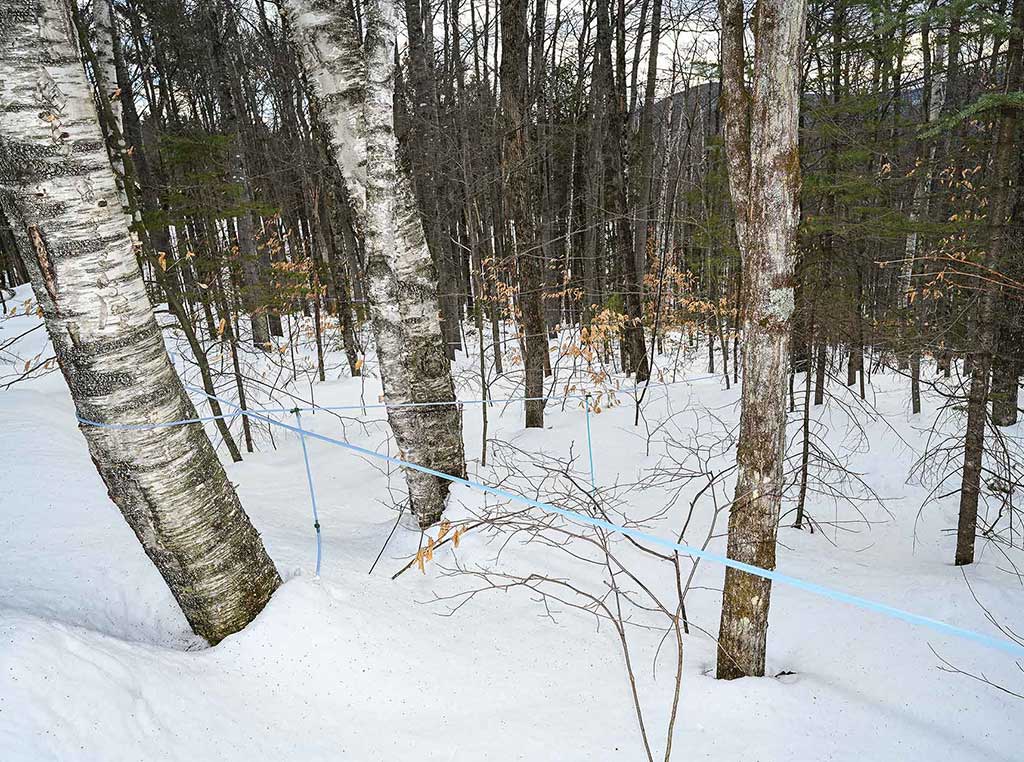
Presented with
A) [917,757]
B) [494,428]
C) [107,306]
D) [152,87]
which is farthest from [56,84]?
[152,87]

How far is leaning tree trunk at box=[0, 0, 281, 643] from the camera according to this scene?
7.25 ft

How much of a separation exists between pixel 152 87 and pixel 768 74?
18.1 meters

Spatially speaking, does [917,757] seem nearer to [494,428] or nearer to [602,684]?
[602,684]

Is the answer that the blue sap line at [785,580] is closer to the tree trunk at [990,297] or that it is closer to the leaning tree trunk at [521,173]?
the tree trunk at [990,297]

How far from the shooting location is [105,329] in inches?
94.5

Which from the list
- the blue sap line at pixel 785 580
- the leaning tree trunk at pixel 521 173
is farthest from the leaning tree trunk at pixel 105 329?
the leaning tree trunk at pixel 521 173

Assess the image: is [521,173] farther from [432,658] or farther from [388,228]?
[432,658]

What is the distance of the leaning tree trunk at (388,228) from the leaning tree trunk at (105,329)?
56.2 inches

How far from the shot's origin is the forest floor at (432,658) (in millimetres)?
2191

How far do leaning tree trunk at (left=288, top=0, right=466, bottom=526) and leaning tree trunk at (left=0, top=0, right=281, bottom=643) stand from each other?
1.43 meters

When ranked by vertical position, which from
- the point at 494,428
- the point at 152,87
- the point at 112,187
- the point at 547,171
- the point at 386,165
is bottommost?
the point at 494,428

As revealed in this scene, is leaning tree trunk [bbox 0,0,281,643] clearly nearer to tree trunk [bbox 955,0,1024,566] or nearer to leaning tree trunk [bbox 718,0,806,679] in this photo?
leaning tree trunk [bbox 718,0,806,679]

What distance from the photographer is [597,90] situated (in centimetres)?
1143

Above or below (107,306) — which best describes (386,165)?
above
